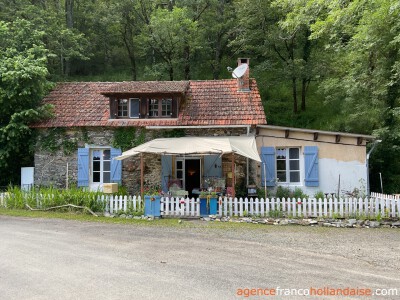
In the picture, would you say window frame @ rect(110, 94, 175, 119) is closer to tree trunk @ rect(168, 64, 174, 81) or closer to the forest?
the forest

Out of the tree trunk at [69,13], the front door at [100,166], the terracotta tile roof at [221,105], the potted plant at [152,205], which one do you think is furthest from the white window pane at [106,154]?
the tree trunk at [69,13]

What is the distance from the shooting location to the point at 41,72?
14.2 meters

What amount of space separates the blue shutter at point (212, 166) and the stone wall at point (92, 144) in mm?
321

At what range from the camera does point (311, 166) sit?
44.2 feet

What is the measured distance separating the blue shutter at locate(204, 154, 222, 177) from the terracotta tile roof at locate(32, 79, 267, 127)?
1.45 m

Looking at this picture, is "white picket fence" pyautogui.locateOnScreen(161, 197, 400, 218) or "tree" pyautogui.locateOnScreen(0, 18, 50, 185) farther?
"tree" pyautogui.locateOnScreen(0, 18, 50, 185)

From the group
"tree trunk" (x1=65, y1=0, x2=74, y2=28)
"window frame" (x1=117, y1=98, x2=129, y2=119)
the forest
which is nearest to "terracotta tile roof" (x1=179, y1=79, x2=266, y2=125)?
"window frame" (x1=117, y1=98, x2=129, y2=119)

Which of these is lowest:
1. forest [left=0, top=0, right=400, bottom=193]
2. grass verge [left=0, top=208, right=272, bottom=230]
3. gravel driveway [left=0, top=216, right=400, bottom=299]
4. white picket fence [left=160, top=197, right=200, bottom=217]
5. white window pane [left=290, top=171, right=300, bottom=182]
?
gravel driveway [left=0, top=216, right=400, bottom=299]

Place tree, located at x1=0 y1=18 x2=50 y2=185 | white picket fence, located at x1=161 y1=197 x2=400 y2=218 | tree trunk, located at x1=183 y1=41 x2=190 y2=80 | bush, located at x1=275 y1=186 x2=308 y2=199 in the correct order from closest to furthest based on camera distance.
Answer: white picket fence, located at x1=161 y1=197 x2=400 y2=218, bush, located at x1=275 y1=186 x2=308 y2=199, tree, located at x1=0 y1=18 x2=50 y2=185, tree trunk, located at x1=183 y1=41 x2=190 y2=80

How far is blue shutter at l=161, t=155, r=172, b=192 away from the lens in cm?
1387

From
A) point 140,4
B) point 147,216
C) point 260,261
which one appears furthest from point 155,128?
point 140,4

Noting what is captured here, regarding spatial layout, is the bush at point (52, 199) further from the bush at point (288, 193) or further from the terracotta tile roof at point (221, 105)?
the bush at point (288, 193)

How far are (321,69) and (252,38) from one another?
4912 millimetres

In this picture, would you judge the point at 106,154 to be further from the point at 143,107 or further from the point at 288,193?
the point at 288,193
